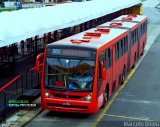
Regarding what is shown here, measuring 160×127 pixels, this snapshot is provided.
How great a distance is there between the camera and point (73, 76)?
14109mm

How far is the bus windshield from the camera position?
1406 centimetres

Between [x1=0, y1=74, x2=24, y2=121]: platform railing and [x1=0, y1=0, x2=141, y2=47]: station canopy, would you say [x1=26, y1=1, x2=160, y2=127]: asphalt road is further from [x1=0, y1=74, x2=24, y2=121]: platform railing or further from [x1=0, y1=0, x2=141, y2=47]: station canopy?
[x1=0, y1=0, x2=141, y2=47]: station canopy

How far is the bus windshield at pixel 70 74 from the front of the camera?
554 inches

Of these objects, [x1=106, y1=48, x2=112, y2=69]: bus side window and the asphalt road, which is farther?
[x1=106, y1=48, x2=112, y2=69]: bus side window

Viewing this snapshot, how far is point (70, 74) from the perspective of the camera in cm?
1409

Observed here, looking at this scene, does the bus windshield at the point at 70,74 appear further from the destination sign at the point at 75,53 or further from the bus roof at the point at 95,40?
the bus roof at the point at 95,40

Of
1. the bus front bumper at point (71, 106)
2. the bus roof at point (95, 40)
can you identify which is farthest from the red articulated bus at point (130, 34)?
the bus front bumper at point (71, 106)

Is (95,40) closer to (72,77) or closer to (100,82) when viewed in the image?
(100,82)

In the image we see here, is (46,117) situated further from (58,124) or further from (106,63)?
(106,63)

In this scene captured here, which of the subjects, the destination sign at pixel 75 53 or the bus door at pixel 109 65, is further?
the bus door at pixel 109 65

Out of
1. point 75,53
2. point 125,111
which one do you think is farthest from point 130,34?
point 75,53

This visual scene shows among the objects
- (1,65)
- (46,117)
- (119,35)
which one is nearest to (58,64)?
(46,117)

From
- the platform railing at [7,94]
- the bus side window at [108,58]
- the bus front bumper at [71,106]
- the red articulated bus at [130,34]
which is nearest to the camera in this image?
the platform railing at [7,94]

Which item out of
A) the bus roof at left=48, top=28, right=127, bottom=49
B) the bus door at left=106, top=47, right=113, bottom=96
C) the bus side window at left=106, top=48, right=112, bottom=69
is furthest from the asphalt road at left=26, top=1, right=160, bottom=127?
the bus roof at left=48, top=28, right=127, bottom=49
